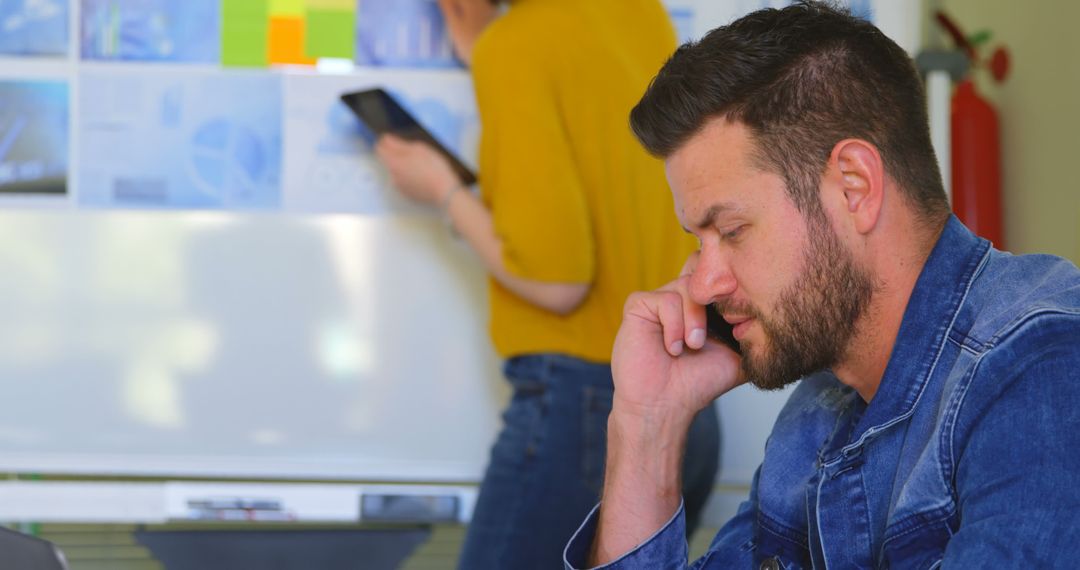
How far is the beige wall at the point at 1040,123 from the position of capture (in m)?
2.70

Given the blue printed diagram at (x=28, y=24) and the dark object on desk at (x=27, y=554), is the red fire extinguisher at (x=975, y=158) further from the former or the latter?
the dark object on desk at (x=27, y=554)

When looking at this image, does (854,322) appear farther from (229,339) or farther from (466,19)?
(229,339)

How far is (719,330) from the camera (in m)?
1.28

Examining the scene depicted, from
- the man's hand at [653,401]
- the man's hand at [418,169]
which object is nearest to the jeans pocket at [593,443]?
the man's hand at [653,401]

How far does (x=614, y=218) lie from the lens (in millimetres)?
1682

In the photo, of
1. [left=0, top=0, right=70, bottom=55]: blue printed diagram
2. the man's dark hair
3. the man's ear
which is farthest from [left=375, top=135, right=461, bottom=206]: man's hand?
the man's ear

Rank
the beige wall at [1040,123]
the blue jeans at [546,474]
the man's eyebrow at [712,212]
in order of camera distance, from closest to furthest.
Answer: the man's eyebrow at [712,212] → the blue jeans at [546,474] → the beige wall at [1040,123]

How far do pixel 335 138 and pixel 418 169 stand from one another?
23cm

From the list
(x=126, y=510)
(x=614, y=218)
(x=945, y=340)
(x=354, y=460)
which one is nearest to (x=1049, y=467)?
(x=945, y=340)

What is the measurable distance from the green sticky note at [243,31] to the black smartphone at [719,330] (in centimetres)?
115

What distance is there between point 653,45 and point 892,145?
78 centimetres

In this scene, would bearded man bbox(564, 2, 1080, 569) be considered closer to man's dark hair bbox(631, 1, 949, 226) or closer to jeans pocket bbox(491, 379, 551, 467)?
man's dark hair bbox(631, 1, 949, 226)

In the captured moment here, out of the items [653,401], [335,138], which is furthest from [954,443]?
[335,138]

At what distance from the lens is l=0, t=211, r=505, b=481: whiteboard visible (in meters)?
2.09
